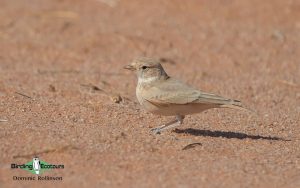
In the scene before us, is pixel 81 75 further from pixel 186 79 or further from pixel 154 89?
pixel 154 89

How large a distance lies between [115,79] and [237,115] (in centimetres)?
252

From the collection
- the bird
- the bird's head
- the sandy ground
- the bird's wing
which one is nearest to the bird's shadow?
the sandy ground

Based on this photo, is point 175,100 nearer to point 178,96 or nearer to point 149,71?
point 178,96

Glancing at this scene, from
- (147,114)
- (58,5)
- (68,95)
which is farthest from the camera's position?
(58,5)

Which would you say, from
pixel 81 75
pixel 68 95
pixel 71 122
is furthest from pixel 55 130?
pixel 81 75

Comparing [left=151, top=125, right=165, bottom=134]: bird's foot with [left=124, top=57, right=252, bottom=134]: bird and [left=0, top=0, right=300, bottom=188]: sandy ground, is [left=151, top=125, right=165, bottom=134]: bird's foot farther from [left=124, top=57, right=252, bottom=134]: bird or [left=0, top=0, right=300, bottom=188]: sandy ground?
[left=0, top=0, right=300, bottom=188]: sandy ground

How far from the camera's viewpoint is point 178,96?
8.03 m

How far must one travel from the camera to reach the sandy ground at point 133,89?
6773 mm

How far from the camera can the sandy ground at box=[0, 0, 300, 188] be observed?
6.77m

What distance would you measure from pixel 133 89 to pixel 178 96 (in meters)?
2.68

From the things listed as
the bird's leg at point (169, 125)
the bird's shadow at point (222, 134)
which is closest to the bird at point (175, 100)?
the bird's leg at point (169, 125)

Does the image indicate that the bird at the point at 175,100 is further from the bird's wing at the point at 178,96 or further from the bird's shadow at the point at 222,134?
the bird's shadow at the point at 222,134

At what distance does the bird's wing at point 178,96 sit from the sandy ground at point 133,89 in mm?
407

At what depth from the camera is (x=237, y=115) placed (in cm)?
946
